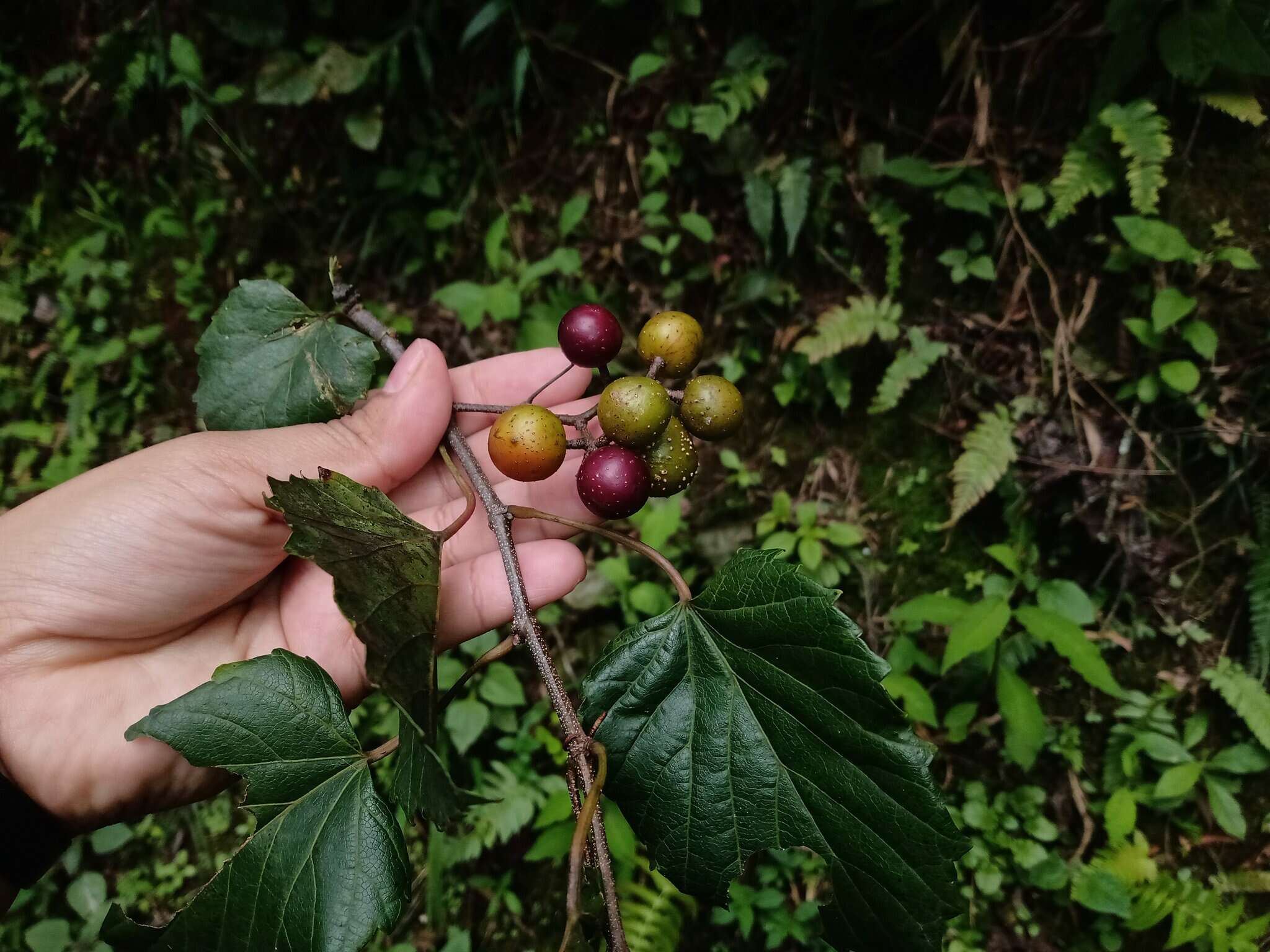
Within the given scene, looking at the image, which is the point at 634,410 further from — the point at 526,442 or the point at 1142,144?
the point at 1142,144

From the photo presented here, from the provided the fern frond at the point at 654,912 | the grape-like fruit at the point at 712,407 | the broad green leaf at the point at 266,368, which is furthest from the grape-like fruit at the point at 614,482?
the fern frond at the point at 654,912

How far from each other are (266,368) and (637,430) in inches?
41.9

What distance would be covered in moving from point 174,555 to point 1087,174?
3139mm

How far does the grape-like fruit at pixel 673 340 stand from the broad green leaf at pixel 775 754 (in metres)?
0.47

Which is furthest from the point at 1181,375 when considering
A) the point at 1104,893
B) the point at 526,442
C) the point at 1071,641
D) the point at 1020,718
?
the point at 526,442

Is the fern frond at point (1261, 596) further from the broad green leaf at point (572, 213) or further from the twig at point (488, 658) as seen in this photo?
the broad green leaf at point (572, 213)

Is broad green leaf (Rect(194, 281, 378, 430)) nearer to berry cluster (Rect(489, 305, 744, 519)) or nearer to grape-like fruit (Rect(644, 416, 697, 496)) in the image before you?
berry cluster (Rect(489, 305, 744, 519))

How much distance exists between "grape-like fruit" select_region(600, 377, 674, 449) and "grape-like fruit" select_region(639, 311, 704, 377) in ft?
0.45

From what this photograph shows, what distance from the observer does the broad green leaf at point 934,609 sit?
8.64 feet

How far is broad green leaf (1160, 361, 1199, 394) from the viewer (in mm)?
2625

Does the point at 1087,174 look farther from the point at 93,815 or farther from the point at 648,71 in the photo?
the point at 93,815

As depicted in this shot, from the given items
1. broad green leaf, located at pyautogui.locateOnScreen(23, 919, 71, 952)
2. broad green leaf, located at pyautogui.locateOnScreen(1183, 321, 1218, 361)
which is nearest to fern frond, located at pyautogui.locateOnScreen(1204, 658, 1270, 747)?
broad green leaf, located at pyautogui.locateOnScreen(1183, 321, 1218, 361)

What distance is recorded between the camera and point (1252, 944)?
2.50 m

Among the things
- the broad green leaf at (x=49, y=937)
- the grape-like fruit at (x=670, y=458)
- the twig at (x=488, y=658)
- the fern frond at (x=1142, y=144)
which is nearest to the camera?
the twig at (x=488, y=658)
